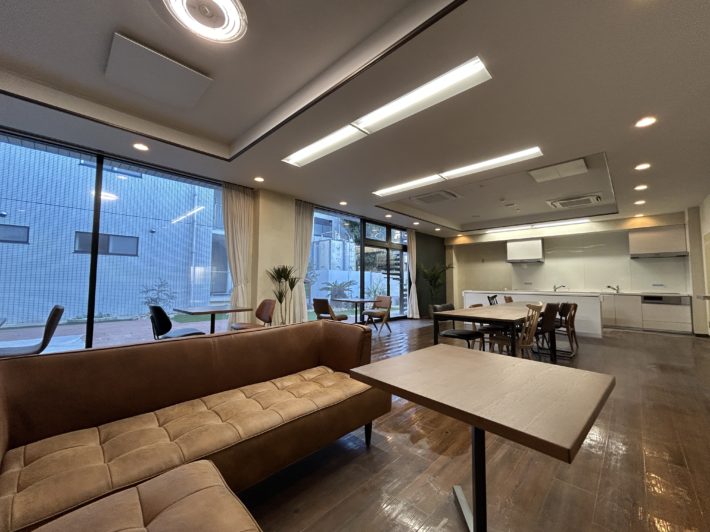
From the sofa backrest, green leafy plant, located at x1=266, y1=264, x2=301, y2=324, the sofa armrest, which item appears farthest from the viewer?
green leafy plant, located at x1=266, y1=264, x2=301, y2=324

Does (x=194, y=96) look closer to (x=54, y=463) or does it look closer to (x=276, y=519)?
(x=54, y=463)

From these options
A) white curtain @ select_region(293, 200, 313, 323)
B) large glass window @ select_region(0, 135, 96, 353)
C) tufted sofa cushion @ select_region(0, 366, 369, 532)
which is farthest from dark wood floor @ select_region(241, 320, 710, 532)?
large glass window @ select_region(0, 135, 96, 353)

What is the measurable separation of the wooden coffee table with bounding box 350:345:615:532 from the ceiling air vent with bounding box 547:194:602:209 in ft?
18.4

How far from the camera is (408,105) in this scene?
2.63 meters

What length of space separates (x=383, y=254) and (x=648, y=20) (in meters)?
6.39

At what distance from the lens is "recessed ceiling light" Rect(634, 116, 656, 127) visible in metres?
2.70

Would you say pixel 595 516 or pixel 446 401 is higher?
pixel 446 401

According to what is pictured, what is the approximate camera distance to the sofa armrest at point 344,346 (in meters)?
2.15

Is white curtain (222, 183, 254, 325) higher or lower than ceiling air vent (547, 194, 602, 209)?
lower

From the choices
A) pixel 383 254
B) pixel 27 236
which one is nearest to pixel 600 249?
pixel 383 254

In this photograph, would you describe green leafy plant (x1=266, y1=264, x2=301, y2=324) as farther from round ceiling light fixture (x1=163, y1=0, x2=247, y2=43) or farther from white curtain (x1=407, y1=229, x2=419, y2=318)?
white curtain (x1=407, y1=229, x2=419, y2=318)

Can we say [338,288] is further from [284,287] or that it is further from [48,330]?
[48,330]

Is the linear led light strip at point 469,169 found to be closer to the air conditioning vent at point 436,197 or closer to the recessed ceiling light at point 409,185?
the recessed ceiling light at point 409,185

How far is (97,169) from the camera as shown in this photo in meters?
3.64
